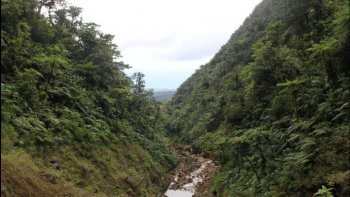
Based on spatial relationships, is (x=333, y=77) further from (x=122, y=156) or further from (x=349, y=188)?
(x=122, y=156)

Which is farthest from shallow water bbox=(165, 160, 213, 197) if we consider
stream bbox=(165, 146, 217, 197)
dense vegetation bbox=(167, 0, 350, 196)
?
dense vegetation bbox=(167, 0, 350, 196)

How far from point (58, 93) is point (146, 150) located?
1042 centimetres

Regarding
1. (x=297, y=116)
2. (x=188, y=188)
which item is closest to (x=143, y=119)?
(x=188, y=188)

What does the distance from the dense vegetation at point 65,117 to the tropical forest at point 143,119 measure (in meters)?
0.07

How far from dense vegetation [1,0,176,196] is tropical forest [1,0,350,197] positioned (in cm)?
7

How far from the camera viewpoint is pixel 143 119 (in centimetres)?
3322

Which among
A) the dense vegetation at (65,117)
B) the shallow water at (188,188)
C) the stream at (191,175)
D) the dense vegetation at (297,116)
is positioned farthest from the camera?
the stream at (191,175)

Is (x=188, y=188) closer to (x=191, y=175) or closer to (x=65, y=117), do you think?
(x=191, y=175)

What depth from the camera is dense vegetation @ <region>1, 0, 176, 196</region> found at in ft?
44.1

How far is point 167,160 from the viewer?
31.8 meters

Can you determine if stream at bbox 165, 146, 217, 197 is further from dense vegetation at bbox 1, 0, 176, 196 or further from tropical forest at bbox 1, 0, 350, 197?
dense vegetation at bbox 1, 0, 176, 196

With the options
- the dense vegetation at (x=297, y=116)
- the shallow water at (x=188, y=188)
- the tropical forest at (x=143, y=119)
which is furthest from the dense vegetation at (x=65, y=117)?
the dense vegetation at (x=297, y=116)

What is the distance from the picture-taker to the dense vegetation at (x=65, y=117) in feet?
44.1

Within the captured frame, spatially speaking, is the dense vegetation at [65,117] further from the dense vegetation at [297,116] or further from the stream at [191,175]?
the dense vegetation at [297,116]
